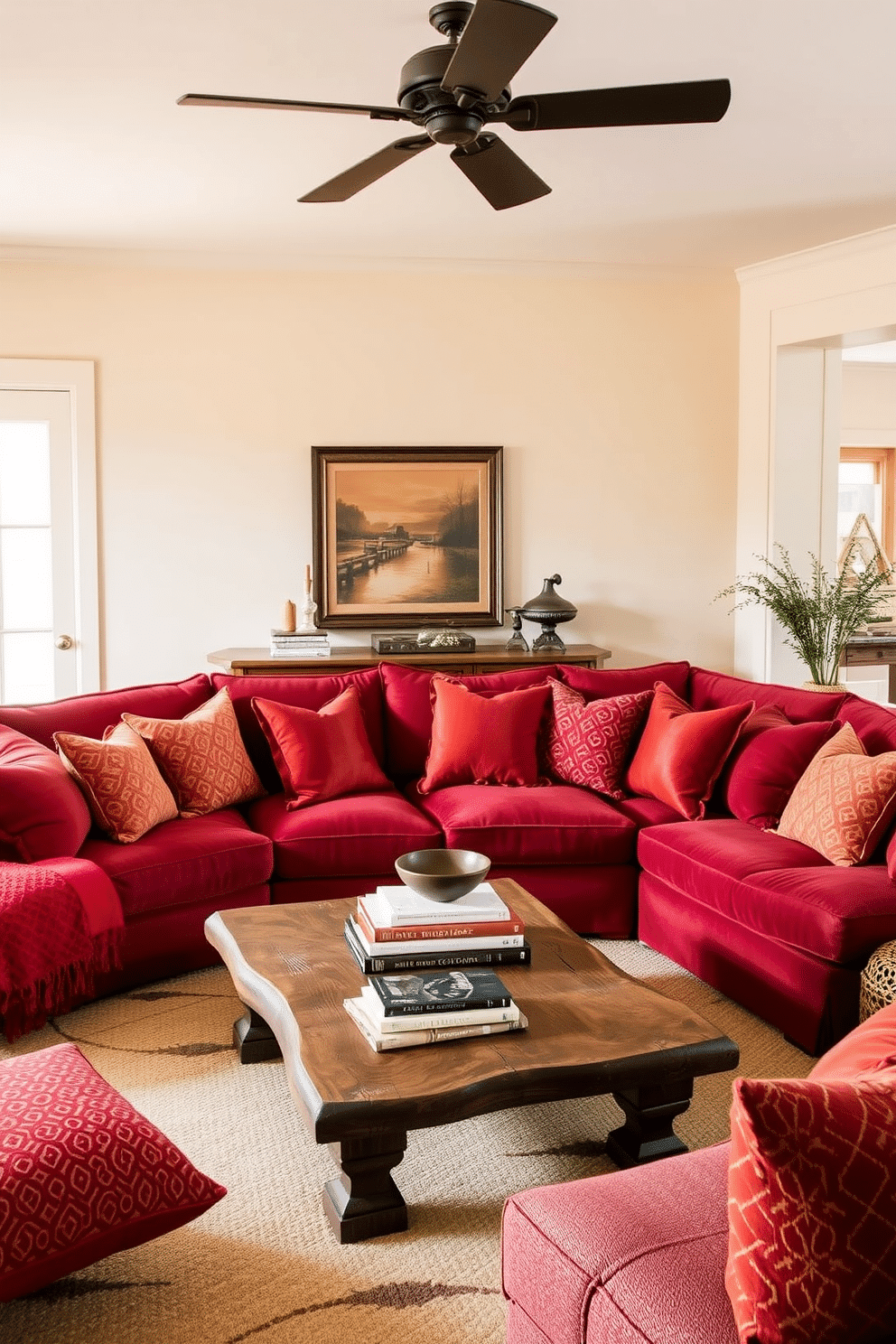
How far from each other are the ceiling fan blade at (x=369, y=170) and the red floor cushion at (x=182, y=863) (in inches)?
77.7

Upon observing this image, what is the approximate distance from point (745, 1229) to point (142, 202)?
462cm

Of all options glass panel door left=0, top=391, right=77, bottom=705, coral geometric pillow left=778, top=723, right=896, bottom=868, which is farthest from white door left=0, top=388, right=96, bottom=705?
coral geometric pillow left=778, top=723, right=896, bottom=868

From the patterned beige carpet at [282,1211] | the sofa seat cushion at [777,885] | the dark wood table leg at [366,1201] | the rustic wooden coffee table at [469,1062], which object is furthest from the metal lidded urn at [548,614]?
the dark wood table leg at [366,1201]

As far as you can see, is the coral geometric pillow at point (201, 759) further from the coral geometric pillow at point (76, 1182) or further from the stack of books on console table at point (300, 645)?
the coral geometric pillow at point (76, 1182)

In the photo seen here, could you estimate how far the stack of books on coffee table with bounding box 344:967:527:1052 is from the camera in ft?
7.25

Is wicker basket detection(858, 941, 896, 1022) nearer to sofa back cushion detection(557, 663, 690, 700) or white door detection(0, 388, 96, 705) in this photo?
sofa back cushion detection(557, 663, 690, 700)

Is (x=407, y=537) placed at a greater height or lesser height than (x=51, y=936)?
greater

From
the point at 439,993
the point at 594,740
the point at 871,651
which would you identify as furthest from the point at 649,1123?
the point at 871,651

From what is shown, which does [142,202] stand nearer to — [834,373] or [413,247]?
[413,247]

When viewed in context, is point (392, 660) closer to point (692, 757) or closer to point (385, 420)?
point (385, 420)

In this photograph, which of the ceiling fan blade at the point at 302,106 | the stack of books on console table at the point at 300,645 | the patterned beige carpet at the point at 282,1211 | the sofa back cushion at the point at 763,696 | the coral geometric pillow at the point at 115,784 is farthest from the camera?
the stack of books on console table at the point at 300,645

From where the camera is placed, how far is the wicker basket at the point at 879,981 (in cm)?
270

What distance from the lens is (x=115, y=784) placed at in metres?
3.52

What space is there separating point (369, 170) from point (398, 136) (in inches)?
40.8
